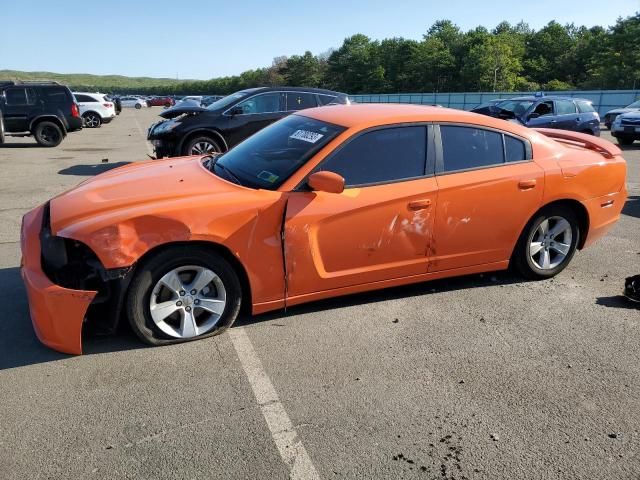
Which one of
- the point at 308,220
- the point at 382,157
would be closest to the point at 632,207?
the point at 382,157

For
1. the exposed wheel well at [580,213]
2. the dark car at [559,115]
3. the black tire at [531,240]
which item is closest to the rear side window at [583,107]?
the dark car at [559,115]

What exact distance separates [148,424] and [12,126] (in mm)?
15974

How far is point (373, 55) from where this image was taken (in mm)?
96875

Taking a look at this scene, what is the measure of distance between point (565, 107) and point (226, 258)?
14221mm

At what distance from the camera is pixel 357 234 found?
12.2ft

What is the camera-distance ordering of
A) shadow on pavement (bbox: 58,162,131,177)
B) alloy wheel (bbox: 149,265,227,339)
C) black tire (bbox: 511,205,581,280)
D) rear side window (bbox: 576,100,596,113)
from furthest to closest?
rear side window (bbox: 576,100,596,113)
shadow on pavement (bbox: 58,162,131,177)
black tire (bbox: 511,205,581,280)
alloy wheel (bbox: 149,265,227,339)

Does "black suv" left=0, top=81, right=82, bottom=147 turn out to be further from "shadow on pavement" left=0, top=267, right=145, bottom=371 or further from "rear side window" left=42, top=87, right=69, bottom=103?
"shadow on pavement" left=0, top=267, right=145, bottom=371

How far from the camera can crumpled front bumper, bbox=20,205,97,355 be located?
10.2ft

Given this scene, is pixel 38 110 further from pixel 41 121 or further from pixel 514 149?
pixel 514 149

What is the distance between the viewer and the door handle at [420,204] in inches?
153

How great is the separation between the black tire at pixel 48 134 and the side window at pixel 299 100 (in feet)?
31.5

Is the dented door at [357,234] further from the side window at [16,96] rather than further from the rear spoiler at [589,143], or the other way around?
the side window at [16,96]

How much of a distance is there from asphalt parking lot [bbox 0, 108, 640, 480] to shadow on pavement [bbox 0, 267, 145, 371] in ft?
0.05

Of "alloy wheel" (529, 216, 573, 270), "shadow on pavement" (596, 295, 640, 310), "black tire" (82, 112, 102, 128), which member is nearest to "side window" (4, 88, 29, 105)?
"black tire" (82, 112, 102, 128)
